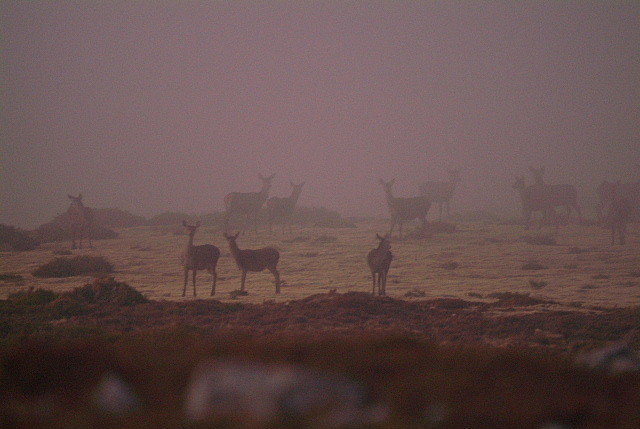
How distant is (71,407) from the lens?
14.8 feet

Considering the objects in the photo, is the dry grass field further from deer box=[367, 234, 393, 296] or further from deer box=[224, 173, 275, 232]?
deer box=[224, 173, 275, 232]

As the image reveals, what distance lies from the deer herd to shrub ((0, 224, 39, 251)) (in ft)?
8.65

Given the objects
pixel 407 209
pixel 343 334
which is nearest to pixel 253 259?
pixel 343 334

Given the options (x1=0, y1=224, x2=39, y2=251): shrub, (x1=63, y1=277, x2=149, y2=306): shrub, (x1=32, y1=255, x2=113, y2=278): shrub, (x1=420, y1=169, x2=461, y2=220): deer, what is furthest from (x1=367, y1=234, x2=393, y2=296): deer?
(x1=420, y1=169, x2=461, y2=220): deer

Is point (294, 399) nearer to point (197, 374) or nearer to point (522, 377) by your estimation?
point (197, 374)

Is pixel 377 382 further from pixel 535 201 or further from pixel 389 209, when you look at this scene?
pixel 535 201

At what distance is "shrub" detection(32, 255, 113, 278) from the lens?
2231cm

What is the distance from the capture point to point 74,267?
2309 cm

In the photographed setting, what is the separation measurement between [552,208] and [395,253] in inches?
714

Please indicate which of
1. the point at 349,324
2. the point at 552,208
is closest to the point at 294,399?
the point at 349,324

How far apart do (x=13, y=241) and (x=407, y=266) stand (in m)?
24.0

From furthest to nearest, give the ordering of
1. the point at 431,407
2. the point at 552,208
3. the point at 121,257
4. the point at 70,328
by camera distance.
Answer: the point at 552,208
the point at 121,257
the point at 70,328
the point at 431,407

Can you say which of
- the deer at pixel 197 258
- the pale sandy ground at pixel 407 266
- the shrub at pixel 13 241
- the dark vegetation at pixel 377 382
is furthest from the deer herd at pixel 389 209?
the dark vegetation at pixel 377 382

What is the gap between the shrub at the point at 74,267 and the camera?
73.2ft
